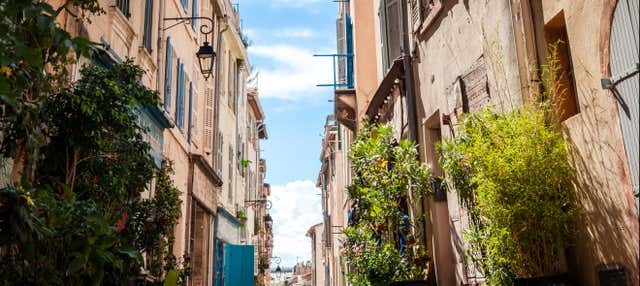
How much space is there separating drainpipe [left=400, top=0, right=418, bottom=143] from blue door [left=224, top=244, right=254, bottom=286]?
31.5ft

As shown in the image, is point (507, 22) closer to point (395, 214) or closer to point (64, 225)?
point (395, 214)

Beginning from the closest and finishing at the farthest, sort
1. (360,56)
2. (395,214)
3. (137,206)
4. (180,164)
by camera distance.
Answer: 1. (137,206)
2. (395,214)
3. (180,164)
4. (360,56)

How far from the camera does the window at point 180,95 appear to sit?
43.3 ft

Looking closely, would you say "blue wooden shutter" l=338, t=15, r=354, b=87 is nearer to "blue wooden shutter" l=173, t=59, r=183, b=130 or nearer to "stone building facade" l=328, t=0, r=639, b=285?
"blue wooden shutter" l=173, t=59, r=183, b=130

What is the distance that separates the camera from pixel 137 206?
7.39m

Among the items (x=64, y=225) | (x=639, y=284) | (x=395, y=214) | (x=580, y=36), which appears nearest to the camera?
(x=64, y=225)

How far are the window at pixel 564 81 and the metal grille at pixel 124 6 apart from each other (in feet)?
20.2

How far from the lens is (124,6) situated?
382 inches

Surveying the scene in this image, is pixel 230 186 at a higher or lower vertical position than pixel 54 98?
higher

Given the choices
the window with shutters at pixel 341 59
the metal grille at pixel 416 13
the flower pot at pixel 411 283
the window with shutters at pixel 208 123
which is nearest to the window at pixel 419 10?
the metal grille at pixel 416 13

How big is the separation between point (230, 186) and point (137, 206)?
14.3 metres

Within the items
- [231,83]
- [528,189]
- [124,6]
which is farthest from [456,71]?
[231,83]

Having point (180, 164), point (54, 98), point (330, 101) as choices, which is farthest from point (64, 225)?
point (330, 101)

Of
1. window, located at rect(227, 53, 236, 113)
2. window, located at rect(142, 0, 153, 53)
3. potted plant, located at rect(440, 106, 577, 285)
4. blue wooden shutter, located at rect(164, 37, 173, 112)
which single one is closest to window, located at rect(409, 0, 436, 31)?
potted plant, located at rect(440, 106, 577, 285)
